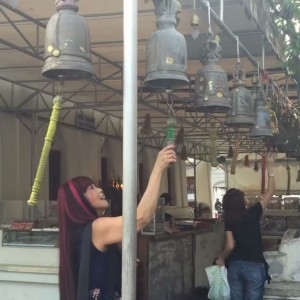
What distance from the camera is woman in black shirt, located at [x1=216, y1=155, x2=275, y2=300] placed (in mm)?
5188


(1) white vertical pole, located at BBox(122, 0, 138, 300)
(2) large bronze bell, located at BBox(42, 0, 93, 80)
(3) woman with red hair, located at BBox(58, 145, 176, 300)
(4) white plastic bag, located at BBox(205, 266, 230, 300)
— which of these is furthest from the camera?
(4) white plastic bag, located at BBox(205, 266, 230, 300)

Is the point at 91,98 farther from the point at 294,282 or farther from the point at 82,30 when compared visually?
the point at 82,30

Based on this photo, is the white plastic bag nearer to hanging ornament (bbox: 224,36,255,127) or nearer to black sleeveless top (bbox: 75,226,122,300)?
hanging ornament (bbox: 224,36,255,127)

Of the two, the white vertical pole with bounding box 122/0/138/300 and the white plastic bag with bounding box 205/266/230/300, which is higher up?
the white vertical pole with bounding box 122/0/138/300

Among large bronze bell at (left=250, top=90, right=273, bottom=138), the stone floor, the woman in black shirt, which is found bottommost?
the stone floor

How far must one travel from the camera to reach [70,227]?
2.99 metres

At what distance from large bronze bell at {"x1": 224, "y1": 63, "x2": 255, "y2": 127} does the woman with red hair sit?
1.51 metres

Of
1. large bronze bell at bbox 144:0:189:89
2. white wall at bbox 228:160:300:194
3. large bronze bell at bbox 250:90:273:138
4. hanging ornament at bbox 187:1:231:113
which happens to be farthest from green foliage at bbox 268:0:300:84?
white wall at bbox 228:160:300:194

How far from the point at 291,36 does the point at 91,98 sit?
24.7 feet

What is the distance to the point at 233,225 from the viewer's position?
537cm

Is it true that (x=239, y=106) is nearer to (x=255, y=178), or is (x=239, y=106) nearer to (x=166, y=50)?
(x=166, y=50)

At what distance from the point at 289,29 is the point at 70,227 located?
11.2 ft

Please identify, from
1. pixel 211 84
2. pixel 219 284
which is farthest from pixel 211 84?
pixel 219 284

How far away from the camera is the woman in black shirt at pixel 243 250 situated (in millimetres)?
5188
